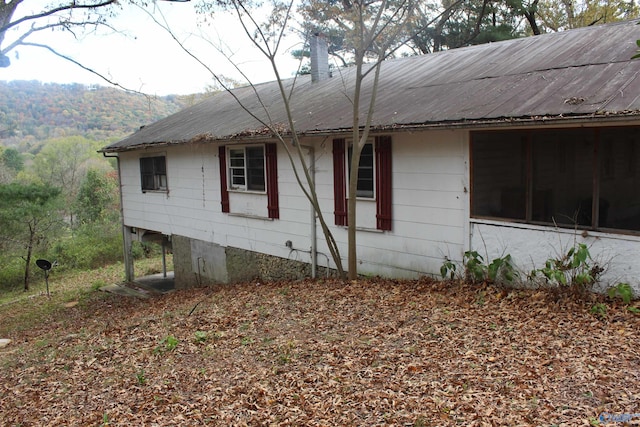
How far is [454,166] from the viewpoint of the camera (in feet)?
24.8

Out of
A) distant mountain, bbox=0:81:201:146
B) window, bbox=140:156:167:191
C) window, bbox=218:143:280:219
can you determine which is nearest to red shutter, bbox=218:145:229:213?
window, bbox=218:143:280:219

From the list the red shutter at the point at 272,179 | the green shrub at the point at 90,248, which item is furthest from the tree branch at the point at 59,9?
the green shrub at the point at 90,248

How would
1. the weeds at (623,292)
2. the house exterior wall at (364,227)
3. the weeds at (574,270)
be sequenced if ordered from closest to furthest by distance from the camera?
1. the weeds at (623,292)
2. the weeds at (574,270)
3. the house exterior wall at (364,227)

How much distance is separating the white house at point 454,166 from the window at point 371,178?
0.08 feet

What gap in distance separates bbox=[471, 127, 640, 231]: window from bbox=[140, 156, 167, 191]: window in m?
9.36

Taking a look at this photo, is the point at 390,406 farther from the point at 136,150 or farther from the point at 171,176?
the point at 136,150

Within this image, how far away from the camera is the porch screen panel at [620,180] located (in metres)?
8.51

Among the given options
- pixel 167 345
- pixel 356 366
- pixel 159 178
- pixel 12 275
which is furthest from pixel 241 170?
pixel 12 275

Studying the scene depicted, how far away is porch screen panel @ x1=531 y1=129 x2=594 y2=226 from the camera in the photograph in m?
8.44

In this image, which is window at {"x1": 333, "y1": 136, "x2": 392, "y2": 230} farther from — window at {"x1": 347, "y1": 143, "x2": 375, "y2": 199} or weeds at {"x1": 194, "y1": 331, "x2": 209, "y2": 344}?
weeds at {"x1": 194, "y1": 331, "x2": 209, "y2": 344}

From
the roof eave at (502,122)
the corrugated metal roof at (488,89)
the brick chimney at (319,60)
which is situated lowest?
the roof eave at (502,122)

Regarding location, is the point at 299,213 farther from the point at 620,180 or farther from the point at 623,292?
the point at 623,292

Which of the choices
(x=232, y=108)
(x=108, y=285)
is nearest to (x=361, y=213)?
(x=232, y=108)

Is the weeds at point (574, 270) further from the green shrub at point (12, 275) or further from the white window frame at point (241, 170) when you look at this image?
the green shrub at point (12, 275)
